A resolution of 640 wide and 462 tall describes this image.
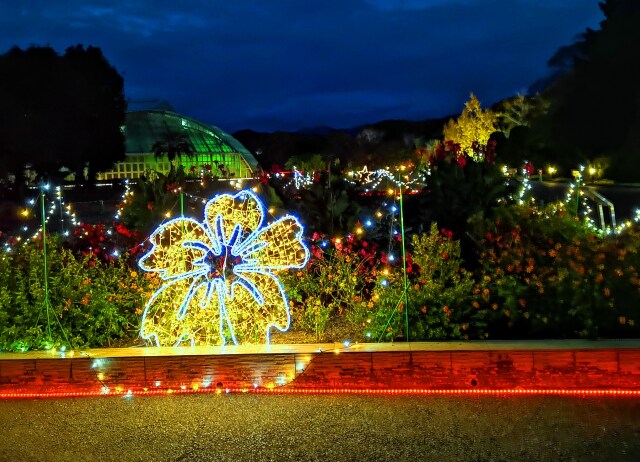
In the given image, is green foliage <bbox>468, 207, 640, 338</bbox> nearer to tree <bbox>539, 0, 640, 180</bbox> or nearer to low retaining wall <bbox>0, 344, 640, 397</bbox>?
low retaining wall <bbox>0, 344, 640, 397</bbox>

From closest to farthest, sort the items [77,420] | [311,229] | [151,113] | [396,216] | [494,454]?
[494,454], [77,420], [311,229], [396,216], [151,113]

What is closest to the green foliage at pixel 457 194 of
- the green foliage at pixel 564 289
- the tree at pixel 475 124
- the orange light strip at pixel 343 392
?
the green foliage at pixel 564 289

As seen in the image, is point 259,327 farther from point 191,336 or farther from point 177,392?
point 177,392

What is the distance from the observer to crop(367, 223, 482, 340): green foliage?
7016mm

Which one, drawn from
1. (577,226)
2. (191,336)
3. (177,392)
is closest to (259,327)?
(191,336)

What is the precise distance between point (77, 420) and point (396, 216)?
665cm

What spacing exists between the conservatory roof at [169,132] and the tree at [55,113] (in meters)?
15.1

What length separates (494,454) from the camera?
4.74 meters

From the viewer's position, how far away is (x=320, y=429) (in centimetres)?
528

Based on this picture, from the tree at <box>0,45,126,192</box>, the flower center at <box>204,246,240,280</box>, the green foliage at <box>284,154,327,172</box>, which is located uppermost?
the tree at <box>0,45,126,192</box>

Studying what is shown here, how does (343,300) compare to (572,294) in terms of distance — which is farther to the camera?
(343,300)

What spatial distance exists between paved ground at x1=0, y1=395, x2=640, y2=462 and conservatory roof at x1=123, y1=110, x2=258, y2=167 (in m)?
62.6

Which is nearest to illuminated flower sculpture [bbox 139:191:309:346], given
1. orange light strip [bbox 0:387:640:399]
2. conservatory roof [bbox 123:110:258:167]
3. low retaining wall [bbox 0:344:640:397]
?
low retaining wall [bbox 0:344:640:397]

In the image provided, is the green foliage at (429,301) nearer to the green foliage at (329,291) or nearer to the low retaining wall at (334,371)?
the green foliage at (329,291)
